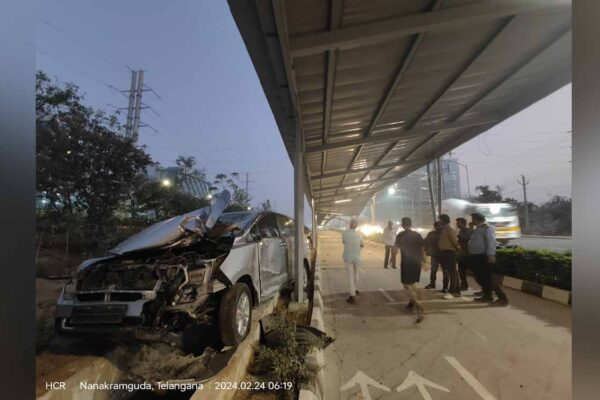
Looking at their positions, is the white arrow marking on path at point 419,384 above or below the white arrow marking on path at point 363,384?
above

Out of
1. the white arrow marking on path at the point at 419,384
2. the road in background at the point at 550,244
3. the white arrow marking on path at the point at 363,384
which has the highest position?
the road in background at the point at 550,244

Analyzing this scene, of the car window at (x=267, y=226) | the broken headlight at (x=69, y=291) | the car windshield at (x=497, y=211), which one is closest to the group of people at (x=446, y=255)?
the car window at (x=267, y=226)

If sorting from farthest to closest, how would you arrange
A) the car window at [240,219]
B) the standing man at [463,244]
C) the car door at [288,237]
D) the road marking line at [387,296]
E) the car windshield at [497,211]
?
1. the car windshield at [497,211]
2. the standing man at [463,244]
3. the road marking line at [387,296]
4. the car door at [288,237]
5. the car window at [240,219]

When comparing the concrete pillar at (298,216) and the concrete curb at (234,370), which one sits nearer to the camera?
the concrete curb at (234,370)

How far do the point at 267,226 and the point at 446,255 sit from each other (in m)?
4.09

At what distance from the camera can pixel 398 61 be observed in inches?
212

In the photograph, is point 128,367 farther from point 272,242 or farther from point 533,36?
point 533,36

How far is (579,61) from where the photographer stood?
3.55 feet

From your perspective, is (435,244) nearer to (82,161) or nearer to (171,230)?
(171,230)

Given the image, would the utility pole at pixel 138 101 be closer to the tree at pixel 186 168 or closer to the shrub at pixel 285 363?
the tree at pixel 186 168

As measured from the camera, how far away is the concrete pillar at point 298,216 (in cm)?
660

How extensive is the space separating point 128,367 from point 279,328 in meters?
1.82

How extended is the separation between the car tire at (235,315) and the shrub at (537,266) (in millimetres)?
5586

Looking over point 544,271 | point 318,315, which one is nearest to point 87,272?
point 318,315
